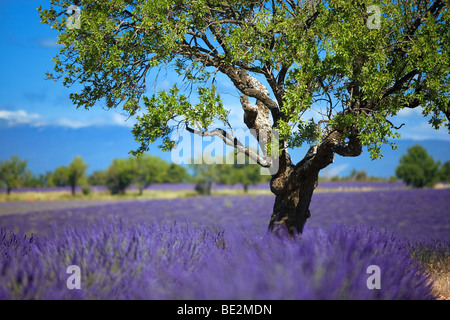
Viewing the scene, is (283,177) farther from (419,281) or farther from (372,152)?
(419,281)

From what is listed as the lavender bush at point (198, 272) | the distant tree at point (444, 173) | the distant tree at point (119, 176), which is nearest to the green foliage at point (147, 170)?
the distant tree at point (119, 176)

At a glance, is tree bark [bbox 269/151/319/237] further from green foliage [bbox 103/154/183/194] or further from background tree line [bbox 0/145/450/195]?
green foliage [bbox 103/154/183/194]

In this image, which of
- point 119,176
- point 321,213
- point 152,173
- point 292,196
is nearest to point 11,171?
point 119,176

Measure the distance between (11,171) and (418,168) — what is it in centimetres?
5263

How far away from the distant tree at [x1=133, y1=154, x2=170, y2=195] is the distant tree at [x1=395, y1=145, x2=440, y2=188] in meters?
33.4

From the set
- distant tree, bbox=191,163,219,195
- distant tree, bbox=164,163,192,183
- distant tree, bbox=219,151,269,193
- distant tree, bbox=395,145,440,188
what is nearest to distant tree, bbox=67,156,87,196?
distant tree, bbox=191,163,219,195

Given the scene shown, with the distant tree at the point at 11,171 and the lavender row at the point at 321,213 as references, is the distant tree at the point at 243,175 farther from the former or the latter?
the distant tree at the point at 11,171

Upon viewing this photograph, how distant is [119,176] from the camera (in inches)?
2090

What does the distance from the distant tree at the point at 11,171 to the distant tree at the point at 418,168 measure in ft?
164

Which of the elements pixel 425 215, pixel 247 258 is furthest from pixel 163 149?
pixel 425 215

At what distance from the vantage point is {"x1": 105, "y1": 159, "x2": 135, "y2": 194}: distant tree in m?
52.0
